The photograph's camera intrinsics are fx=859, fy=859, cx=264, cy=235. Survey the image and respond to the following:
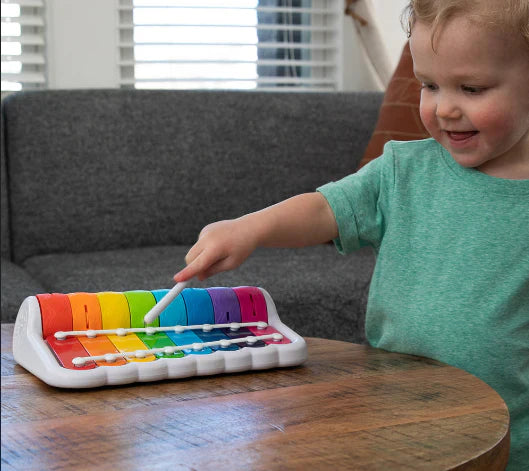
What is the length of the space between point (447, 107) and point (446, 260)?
0.48ft

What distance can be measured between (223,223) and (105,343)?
141 mm

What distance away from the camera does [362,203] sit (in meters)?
0.84

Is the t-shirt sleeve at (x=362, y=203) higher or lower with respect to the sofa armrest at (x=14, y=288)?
higher

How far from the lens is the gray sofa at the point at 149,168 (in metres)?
1.68

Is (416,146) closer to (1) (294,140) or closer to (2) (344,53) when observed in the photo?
(1) (294,140)

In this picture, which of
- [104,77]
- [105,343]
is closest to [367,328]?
[105,343]

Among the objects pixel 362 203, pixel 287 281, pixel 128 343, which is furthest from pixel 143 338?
pixel 287 281

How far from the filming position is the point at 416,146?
2.93 ft

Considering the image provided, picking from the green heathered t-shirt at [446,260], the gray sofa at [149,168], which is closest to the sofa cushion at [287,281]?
the gray sofa at [149,168]

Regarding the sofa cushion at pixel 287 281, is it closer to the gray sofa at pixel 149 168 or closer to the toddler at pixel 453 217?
the gray sofa at pixel 149 168

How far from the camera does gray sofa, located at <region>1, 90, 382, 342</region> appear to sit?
168 cm

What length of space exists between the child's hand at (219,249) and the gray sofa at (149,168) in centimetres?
80

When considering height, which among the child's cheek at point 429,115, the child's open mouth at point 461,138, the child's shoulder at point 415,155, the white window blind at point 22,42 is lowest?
the child's shoulder at point 415,155

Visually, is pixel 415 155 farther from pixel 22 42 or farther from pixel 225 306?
pixel 22 42
